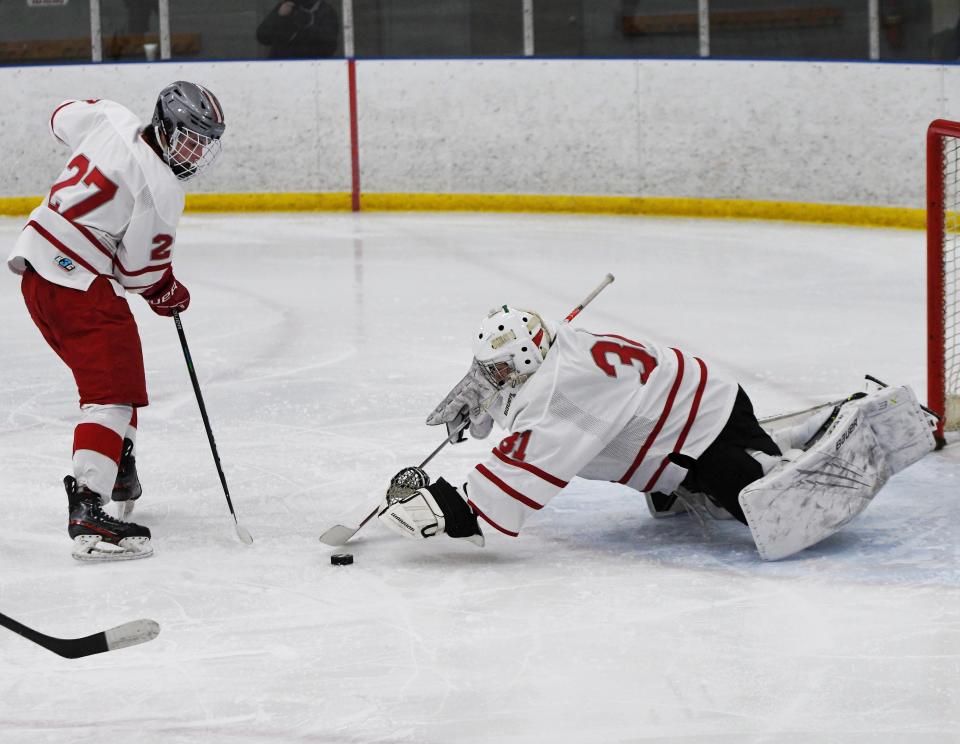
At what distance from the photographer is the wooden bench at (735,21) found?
888 cm

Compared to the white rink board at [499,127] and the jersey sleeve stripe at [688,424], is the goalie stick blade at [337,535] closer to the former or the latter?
the jersey sleeve stripe at [688,424]

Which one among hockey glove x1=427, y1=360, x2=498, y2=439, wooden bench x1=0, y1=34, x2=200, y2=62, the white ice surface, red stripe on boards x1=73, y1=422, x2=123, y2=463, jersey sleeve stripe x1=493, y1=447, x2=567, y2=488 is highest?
wooden bench x1=0, y1=34, x2=200, y2=62

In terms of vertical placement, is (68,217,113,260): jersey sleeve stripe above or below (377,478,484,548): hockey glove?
above

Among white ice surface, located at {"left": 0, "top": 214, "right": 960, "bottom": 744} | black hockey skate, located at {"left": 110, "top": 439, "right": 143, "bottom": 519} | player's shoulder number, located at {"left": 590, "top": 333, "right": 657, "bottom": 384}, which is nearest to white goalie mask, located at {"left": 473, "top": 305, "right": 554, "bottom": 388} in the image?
player's shoulder number, located at {"left": 590, "top": 333, "right": 657, "bottom": 384}

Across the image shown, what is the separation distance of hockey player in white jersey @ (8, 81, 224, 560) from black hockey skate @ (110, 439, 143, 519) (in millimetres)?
267

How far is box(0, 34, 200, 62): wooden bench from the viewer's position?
9.70 m

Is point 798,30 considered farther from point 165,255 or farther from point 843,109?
point 165,255

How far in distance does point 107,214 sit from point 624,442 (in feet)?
4.12

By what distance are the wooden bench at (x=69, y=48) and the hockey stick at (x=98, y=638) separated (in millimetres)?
7671

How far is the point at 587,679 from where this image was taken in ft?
9.34

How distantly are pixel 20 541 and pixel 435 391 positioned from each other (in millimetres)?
1771

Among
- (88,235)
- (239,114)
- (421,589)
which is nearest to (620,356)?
(421,589)

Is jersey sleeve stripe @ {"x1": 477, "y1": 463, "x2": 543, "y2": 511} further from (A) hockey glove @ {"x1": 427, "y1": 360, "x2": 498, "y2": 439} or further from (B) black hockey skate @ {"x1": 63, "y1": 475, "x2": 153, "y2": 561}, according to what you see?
(B) black hockey skate @ {"x1": 63, "y1": 475, "x2": 153, "y2": 561}

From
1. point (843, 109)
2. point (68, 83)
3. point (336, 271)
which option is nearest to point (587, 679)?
point (336, 271)
